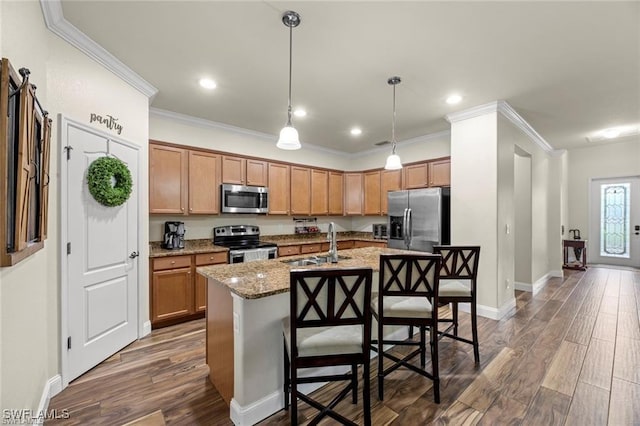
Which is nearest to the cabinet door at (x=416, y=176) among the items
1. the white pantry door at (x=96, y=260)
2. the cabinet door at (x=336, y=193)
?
the cabinet door at (x=336, y=193)

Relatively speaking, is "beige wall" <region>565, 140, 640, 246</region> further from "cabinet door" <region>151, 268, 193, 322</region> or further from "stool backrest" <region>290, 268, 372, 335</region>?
"cabinet door" <region>151, 268, 193, 322</region>

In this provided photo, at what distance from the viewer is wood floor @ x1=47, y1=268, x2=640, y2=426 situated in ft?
6.19

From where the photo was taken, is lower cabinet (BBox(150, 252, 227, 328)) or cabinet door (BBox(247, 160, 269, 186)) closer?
lower cabinet (BBox(150, 252, 227, 328))

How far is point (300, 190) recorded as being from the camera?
210 inches

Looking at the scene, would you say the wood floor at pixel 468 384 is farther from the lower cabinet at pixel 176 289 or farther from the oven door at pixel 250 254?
the oven door at pixel 250 254

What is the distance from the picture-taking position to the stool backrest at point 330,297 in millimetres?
1566

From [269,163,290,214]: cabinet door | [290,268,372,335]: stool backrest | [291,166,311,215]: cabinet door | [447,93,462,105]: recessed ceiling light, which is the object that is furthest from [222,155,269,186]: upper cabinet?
[290,268,372,335]: stool backrest

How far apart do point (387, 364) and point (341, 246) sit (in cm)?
321

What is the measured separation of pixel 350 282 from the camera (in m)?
1.63

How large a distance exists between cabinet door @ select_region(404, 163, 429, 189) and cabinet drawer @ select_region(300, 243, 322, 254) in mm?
1948

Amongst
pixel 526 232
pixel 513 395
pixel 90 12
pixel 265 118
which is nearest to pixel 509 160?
pixel 526 232

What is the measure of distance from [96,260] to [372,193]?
4.54m

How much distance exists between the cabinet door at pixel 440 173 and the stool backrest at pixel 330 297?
11.6 ft

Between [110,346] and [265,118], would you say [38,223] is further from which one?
[265,118]
